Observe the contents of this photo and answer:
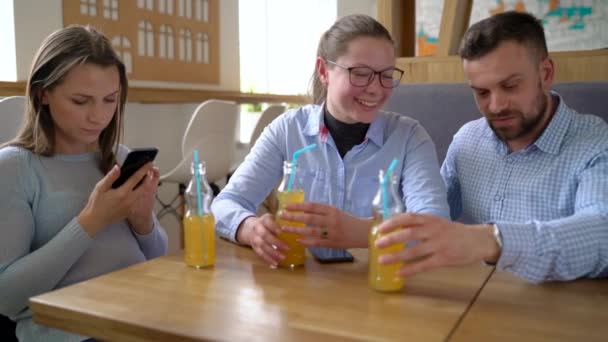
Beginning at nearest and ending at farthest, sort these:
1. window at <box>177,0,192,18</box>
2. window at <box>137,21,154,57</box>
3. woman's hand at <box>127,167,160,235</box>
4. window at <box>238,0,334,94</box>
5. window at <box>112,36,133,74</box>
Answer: woman's hand at <box>127,167,160,235</box>, window at <box>112,36,133,74</box>, window at <box>137,21,154,57</box>, window at <box>177,0,192,18</box>, window at <box>238,0,334,94</box>

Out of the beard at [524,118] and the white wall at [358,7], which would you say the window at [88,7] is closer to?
the white wall at [358,7]

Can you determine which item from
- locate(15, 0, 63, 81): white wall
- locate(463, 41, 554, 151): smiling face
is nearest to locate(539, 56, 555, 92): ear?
locate(463, 41, 554, 151): smiling face

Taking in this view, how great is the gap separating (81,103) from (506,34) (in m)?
1.13

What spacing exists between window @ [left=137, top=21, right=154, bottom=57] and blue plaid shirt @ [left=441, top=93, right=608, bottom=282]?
3289 mm

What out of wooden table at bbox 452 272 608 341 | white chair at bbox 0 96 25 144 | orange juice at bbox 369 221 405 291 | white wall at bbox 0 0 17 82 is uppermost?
white wall at bbox 0 0 17 82

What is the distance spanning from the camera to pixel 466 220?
6.18 ft

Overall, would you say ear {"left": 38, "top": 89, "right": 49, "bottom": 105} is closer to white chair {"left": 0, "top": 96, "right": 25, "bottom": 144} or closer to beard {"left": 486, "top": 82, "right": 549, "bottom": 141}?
white chair {"left": 0, "top": 96, "right": 25, "bottom": 144}

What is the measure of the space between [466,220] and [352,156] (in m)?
0.56

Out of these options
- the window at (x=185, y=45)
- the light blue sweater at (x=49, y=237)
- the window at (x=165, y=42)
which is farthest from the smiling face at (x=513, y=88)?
the window at (x=185, y=45)

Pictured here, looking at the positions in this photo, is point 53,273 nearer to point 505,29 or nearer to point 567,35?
point 505,29

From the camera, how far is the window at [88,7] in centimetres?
391

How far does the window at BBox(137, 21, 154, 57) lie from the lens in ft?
14.5

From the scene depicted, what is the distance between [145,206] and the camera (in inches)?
57.2

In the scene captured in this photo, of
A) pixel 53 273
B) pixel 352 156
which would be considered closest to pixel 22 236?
pixel 53 273
